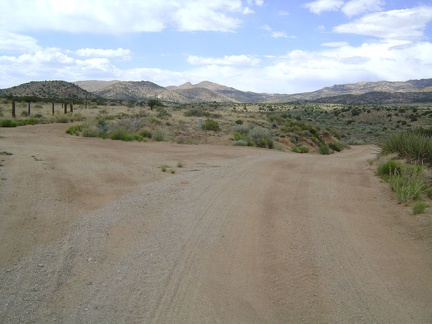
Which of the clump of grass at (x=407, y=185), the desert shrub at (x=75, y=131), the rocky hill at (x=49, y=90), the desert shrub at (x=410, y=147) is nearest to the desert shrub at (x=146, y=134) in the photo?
the desert shrub at (x=75, y=131)

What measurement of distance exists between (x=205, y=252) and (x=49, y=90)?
402 feet

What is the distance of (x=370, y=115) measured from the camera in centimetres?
7694

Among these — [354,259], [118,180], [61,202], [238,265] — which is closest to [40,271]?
[238,265]

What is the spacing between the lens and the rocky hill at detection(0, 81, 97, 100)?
115 metres

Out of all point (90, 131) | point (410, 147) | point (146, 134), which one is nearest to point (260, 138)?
point (146, 134)

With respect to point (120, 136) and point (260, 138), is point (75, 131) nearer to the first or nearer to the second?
point (120, 136)

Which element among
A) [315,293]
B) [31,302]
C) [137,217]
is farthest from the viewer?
[137,217]

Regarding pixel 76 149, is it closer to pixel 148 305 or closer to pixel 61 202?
pixel 61 202

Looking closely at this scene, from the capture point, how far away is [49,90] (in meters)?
118

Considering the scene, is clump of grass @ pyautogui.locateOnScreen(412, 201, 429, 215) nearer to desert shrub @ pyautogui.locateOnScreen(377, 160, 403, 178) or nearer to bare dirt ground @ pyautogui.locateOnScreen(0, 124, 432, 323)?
bare dirt ground @ pyautogui.locateOnScreen(0, 124, 432, 323)

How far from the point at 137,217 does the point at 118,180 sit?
13.7ft

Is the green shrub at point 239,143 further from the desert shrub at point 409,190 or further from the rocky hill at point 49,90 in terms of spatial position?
the rocky hill at point 49,90

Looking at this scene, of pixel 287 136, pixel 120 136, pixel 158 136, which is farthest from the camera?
pixel 287 136

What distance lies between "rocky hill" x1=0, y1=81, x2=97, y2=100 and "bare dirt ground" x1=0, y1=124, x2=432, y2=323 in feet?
356
